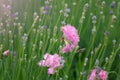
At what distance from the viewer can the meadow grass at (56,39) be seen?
2152mm

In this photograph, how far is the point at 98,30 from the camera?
277 cm

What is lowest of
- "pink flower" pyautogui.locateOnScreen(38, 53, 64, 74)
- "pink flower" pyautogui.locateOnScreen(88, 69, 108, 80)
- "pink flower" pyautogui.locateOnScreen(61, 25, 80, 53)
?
"pink flower" pyautogui.locateOnScreen(88, 69, 108, 80)

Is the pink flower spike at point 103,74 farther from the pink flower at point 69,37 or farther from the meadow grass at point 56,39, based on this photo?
the pink flower at point 69,37

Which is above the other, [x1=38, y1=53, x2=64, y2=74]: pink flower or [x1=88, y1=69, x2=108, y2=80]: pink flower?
[x1=38, y1=53, x2=64, y2=74]: pink flower

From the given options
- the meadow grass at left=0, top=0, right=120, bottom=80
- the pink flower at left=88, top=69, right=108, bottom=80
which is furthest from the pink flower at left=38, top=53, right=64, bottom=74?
the pink flower at left=88, top=69, right=108, bottom=80

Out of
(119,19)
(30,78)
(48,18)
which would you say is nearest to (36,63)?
(30,78)

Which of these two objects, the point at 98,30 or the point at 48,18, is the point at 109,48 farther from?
the point at 48,18

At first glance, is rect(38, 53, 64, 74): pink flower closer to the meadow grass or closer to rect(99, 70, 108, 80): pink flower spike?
the meadow grass

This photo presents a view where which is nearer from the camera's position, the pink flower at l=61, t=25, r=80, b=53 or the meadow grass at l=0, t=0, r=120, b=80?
the pink flower at l=61, t=25, r=80, b=53

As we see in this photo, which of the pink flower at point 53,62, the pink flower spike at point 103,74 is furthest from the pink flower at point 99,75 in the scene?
the pink flower at point 53,62

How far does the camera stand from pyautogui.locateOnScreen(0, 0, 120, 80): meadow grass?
215 cm

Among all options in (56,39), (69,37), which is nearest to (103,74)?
(69,37)

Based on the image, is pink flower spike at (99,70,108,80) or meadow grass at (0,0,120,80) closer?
pink flower spike at (99,70,108,80)

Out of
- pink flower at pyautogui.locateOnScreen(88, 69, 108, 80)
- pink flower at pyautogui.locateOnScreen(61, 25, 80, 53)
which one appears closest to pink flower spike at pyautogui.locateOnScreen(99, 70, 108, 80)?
pink flower at pyautogui.locateOnScreen(88, 69, 108, 80)
